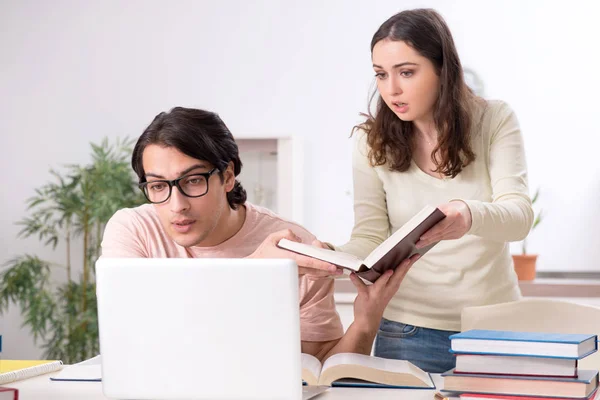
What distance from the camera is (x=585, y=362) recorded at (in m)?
Result: 1.88

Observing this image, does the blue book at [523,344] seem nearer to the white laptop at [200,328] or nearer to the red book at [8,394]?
the white laptop at [200,328]

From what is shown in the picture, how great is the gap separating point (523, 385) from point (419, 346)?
2.49 ft

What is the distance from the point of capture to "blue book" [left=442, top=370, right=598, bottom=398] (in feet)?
4.40

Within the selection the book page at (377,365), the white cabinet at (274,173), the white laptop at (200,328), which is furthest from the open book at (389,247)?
the white cabinet at (274,173)

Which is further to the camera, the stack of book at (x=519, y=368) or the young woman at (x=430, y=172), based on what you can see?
the young woman at (x=430, y=172)

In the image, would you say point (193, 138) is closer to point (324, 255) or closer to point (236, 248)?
point (236, 248)

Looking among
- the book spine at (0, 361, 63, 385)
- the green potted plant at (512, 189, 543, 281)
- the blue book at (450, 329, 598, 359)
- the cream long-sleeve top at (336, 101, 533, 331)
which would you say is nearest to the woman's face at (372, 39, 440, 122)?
the cream long-sleeve top at (336, 101, 533, 331)

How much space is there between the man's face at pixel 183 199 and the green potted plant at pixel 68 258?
2.23m

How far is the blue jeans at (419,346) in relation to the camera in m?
2.08

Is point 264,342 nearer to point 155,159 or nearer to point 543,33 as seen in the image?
point 155,159

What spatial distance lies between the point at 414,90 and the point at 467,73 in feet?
7.88

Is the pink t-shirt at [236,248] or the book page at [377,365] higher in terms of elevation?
the pink t-shirt at [236,248]

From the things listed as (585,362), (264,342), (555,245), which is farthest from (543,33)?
(264,342)

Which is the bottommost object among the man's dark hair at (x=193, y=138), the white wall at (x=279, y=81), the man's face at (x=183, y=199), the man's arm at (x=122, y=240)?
the man's arm at (x=122, y=240)
